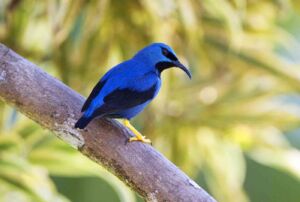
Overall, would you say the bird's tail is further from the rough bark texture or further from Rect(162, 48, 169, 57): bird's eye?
Rect(162, 48, 169, 57): bird's eye

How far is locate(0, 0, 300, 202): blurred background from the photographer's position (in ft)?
5.90

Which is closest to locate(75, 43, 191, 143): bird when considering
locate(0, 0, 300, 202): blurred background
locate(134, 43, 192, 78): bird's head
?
locate(134, 43, 192, 78): bird's head

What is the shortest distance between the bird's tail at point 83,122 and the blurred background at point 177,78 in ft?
1.98

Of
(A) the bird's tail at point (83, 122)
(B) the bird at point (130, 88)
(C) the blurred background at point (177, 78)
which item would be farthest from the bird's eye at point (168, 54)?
(C) the blurred background at point (177, 78)

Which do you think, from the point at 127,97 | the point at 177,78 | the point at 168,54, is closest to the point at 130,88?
A: the point at 127,97

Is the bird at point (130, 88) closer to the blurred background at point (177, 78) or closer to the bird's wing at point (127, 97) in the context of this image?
the bird's wing at point (127, 97)

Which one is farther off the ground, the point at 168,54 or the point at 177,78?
the point at 168,54

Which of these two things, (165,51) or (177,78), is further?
(177,78)

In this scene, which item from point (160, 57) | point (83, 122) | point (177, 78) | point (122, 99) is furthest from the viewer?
point (177, 78)

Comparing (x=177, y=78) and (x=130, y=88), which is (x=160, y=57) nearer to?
(x=130, y=88)

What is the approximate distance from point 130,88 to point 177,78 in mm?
926

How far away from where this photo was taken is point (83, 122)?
1.11m

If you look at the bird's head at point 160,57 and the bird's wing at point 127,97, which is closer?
the bird's wing at point 127,97

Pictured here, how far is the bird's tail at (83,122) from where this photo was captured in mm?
1112
